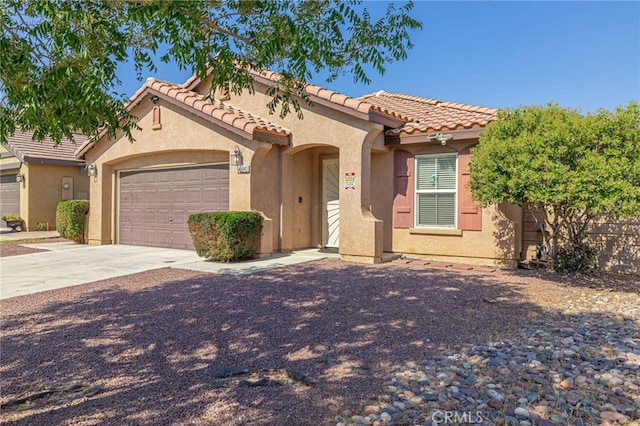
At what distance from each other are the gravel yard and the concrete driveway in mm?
1154

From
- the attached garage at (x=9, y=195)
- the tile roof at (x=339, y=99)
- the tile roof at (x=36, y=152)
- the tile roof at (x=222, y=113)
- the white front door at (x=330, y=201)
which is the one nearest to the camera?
the tile roof at (x=339, y=99)

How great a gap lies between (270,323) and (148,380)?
1.85 metres

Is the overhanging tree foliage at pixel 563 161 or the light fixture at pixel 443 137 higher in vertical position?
the light fixture at pixel 443 137

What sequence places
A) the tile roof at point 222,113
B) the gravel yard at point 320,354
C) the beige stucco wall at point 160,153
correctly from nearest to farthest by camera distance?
the gravel yard at point 320,354 → the tile roof at point 222,113 → the beige stucco wall at point 160,153

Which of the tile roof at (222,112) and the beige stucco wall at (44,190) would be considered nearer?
the tile roof at (222,112)

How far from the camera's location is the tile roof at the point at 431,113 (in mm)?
10039

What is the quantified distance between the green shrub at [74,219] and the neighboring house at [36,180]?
480cm

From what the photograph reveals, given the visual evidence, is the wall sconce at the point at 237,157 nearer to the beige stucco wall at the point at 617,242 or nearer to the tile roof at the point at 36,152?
the beige stucco wall at the point at 617,242

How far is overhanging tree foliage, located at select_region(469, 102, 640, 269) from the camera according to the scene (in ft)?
22.2

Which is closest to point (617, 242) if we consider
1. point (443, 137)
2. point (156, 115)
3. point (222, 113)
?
point (443, 137)

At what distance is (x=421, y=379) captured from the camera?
12.3ft

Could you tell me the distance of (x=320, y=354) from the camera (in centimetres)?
438

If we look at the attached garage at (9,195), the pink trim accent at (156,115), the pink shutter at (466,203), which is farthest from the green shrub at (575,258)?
the attached garage at (9,195)

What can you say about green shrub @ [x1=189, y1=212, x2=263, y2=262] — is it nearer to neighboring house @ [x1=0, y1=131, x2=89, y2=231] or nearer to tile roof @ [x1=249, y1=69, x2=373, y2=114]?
tile roof @ [x1=249, y1=69, x2=373, y2=114]
